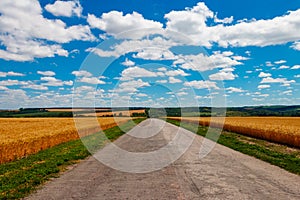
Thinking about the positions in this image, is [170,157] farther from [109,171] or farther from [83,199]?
[83,199]

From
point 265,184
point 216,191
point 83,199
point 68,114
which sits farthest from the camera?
point 68,114

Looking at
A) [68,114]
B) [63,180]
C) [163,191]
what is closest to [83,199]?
[163,191]

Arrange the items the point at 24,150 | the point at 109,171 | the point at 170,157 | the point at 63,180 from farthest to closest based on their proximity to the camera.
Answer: the point at 24,150, the point at 170,157, the point at 109,171, the point at 63,180

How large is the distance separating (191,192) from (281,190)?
Result: 2.38 meters

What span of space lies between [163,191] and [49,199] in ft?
8.95

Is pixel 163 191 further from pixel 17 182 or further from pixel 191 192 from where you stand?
pixel 17 182

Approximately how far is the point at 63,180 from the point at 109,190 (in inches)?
85.3

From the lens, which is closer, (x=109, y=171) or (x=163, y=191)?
(x=163, y=191)

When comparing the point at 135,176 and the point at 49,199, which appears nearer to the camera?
the point at 49,199

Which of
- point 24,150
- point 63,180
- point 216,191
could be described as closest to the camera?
point 216,191

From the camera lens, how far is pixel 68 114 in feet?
350

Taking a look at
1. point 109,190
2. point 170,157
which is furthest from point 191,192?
point 170,157

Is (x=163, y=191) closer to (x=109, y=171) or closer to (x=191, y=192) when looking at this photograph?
(x=191, y=192)

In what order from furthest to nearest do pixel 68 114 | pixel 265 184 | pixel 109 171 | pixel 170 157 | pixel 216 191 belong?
pixel 68 114, pixel 170 157, pixel 109 171, pixel 265 184, pixel 216 191
